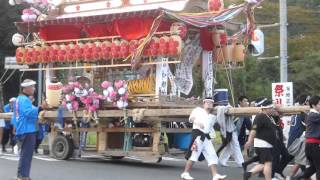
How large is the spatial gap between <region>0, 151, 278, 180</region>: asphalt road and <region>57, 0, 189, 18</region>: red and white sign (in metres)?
3.98

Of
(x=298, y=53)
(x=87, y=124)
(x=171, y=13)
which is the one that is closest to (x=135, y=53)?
(x=171, y=13)

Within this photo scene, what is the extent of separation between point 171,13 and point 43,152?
7142 mm

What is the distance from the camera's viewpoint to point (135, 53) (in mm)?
14086

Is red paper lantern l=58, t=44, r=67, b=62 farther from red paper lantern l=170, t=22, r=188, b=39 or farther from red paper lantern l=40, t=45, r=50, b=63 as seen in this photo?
red paper lantern l=170, t=22, r=188, b=39

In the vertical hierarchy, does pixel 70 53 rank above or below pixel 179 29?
below

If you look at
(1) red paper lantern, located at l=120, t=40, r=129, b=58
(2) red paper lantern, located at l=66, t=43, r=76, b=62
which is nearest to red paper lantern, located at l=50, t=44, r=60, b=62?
(2) red paper lantern, located at l=66, t=43, r=76, b=62

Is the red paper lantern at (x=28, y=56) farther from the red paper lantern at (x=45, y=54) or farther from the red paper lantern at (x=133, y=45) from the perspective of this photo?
the red paper lantern at (x=133, y=45)

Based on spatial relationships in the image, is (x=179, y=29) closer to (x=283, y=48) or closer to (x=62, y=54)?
(x=62, y=54)

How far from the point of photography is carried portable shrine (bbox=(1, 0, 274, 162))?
45.6ft

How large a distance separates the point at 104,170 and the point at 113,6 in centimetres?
472

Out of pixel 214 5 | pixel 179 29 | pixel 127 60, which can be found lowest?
pixel 127 60

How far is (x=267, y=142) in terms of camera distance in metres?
10.4

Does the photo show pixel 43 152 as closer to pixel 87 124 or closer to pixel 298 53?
pixel 87 124

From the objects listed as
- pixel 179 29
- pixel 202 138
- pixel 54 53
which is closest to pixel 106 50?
pixel 54 53
